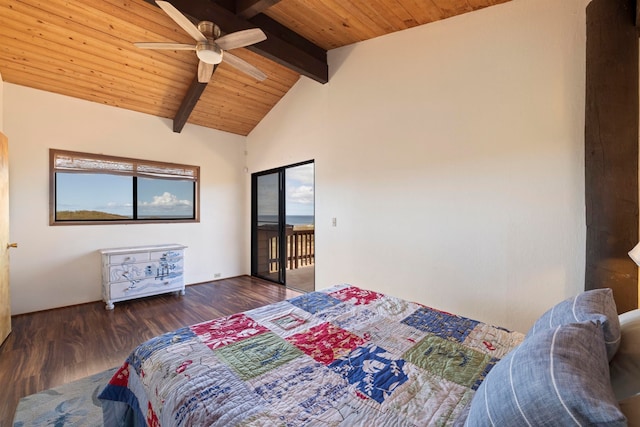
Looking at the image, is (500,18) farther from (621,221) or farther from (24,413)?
(24,413)

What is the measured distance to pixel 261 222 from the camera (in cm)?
508

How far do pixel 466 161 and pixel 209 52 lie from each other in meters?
2.41

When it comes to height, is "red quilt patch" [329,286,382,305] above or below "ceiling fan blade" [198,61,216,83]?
below

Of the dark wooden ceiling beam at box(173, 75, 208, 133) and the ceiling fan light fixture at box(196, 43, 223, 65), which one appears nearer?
the ceiling fan light fixture at box(196, 43, 223, 65)

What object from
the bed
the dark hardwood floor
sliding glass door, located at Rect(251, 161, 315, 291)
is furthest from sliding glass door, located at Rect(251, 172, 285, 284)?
the bed

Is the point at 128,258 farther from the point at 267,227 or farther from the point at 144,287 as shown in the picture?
the point at 267,227

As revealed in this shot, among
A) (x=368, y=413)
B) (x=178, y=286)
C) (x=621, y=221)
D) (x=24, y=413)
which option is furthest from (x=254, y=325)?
(x=178, y=286)

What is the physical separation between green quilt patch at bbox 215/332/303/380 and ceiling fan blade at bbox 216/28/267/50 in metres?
2.11

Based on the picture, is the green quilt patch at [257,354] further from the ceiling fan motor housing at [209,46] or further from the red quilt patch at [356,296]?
the ceiling fan motor housing at [209,46]

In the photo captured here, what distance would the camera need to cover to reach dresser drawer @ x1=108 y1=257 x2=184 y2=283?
3549mm

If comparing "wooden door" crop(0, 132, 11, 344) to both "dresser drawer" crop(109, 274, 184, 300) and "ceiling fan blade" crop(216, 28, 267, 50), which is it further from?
"ceiling fan blade" crop(216, 28, 267, 50)

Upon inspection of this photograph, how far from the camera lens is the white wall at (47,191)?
128 inches

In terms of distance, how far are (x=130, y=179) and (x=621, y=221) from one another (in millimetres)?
5280

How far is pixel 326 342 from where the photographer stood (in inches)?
56.9
